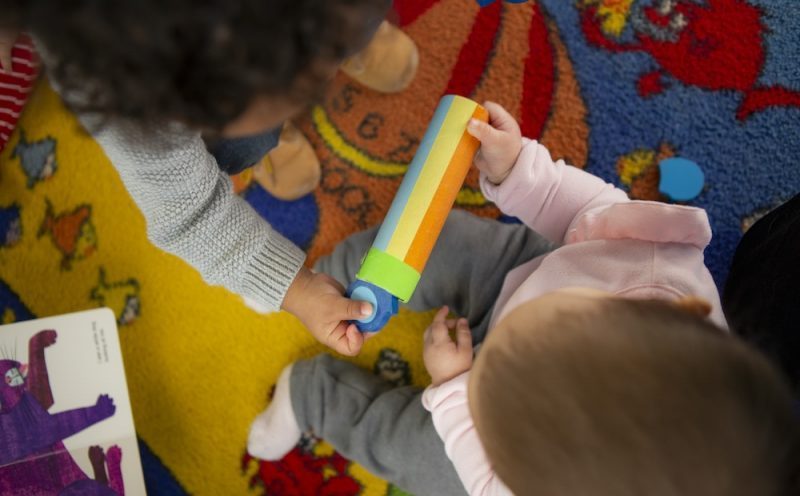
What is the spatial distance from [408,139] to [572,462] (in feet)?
1.84

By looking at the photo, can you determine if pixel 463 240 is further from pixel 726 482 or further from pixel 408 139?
pixel 726 482

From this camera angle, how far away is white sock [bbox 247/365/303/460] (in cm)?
82

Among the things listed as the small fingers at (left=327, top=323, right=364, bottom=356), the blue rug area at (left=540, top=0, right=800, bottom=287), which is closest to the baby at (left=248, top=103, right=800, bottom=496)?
the small fingers at (left=327, top=323, right=364, bottom=356)

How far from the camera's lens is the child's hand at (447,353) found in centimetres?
71

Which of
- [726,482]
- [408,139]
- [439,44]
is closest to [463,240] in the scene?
[408,139]

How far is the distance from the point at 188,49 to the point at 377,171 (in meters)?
0.56

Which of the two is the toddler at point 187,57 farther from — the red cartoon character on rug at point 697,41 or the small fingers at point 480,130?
the red cartoon character on rug at point 697,41

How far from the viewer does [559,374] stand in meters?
0.45

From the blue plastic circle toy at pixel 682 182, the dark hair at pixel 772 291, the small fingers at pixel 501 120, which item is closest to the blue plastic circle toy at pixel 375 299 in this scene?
the small fingers at pixel 501 120

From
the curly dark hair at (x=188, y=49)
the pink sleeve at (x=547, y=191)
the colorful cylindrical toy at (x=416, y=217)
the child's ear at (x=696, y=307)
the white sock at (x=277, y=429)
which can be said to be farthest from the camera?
the white sock at (x=277, y=429)

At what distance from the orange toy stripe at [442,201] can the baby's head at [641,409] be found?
0.54ft

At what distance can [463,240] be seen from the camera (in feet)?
2.56

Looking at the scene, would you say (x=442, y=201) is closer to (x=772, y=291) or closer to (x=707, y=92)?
(x=772, y=291)

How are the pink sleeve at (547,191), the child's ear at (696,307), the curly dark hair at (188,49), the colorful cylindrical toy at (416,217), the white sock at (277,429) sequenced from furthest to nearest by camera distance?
the white sock at (277,429), the pink sleeve at (547,191), the colorful cylindrical toy at (416,217), the child's ear at (696,307), the curly dark hair at (188,49)
